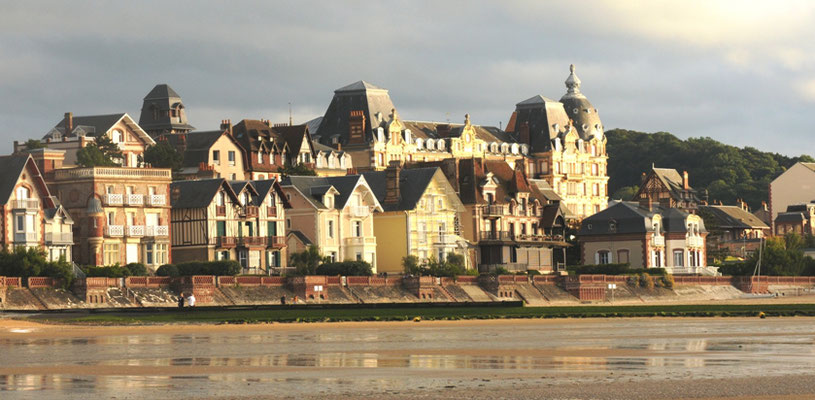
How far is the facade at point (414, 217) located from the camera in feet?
377

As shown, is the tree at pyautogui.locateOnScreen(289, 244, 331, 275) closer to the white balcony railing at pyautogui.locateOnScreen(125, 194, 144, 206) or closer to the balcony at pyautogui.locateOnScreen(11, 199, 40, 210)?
the white balcony railing at pyautogui.locateOnScreen(125, 194, 144, 206)

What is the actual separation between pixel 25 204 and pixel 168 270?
889 centimetres

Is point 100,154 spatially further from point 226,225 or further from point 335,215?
point 226,225

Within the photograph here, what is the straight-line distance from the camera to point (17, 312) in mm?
69375

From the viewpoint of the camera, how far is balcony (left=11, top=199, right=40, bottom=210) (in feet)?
287

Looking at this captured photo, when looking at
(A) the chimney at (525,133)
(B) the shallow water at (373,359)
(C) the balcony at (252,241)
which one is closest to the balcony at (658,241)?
(C) the balcony at (252,241)

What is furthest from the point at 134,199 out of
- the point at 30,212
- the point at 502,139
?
the point at 502,139

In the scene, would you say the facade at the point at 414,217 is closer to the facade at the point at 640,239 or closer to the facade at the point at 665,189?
the facade at the point at 640,239

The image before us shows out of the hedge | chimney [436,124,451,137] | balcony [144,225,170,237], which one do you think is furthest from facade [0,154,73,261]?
chimney [436,124,451,137]

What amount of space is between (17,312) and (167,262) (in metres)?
27.8

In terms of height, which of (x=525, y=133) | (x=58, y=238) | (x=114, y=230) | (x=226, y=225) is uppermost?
(x=525, y=133)

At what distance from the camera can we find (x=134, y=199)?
9525cm

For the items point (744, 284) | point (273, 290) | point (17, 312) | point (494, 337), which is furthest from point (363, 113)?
point (494, 337)

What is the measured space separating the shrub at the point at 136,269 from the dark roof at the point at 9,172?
7.77 m
